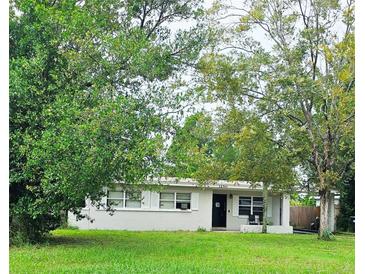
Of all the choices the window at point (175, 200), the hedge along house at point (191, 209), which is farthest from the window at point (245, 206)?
the window at point (175, 200)

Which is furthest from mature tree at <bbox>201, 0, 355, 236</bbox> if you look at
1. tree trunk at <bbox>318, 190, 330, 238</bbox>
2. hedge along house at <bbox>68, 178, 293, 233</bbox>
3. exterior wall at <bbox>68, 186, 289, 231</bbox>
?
exterior wall at <bbox>68, 186, 289, 231</bbox>

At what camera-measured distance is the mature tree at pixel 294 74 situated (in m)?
16.0

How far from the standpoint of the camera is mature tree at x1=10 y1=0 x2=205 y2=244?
1010 centimetres

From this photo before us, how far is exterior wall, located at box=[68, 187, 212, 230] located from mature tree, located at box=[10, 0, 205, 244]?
8116 millimetres

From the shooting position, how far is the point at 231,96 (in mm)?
16984

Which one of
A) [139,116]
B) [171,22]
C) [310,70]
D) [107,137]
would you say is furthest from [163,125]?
[310,70]

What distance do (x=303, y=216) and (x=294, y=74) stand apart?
13.9 m

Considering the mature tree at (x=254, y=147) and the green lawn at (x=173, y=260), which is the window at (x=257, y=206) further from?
the green lawn at (x=173, y=260)

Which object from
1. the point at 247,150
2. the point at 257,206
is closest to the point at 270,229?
the point at 257,206

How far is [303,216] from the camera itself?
27672 millimetres

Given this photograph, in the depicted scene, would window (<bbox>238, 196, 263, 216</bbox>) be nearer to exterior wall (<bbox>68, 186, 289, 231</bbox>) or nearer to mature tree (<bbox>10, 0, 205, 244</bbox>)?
exterior wall (<bbox>68, 186, 289, 231</bbox>)

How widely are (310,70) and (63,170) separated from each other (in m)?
10.5

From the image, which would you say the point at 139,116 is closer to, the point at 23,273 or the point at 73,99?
the point at 73,99

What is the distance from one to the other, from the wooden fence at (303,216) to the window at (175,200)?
8.47 metres
